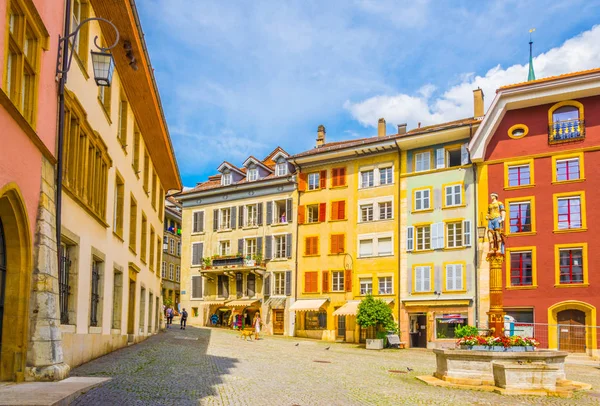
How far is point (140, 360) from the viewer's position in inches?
773

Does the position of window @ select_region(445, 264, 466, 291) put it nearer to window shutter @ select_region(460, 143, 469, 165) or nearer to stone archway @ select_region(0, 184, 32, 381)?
window shutter @ select_region(460, 143, 469, 165)

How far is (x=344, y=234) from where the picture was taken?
47.8 m

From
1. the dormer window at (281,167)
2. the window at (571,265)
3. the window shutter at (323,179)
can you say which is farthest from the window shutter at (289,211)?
the window at (571,265)

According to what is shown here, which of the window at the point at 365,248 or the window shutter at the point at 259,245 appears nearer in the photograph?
the window at the point at 365,248

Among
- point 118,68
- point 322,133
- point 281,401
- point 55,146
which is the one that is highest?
point 322,133

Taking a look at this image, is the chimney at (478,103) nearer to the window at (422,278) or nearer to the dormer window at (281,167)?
the window at (422,278)

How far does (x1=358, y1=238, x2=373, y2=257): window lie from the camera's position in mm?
46438

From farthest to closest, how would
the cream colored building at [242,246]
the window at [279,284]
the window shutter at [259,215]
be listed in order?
1. the window shutter at [259,215]
2. the cream colored building at [242,246]
3. the window at [279,284]

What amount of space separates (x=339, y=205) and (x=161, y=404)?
37134mm

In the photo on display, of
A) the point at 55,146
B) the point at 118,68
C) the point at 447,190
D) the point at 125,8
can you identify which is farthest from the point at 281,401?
the point at 447,190

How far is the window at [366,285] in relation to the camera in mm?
45812

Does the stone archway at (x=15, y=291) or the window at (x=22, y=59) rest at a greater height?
the window at (x=22, y=59)

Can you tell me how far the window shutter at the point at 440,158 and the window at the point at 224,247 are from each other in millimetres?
18616

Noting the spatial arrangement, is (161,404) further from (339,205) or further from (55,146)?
(339,205)
